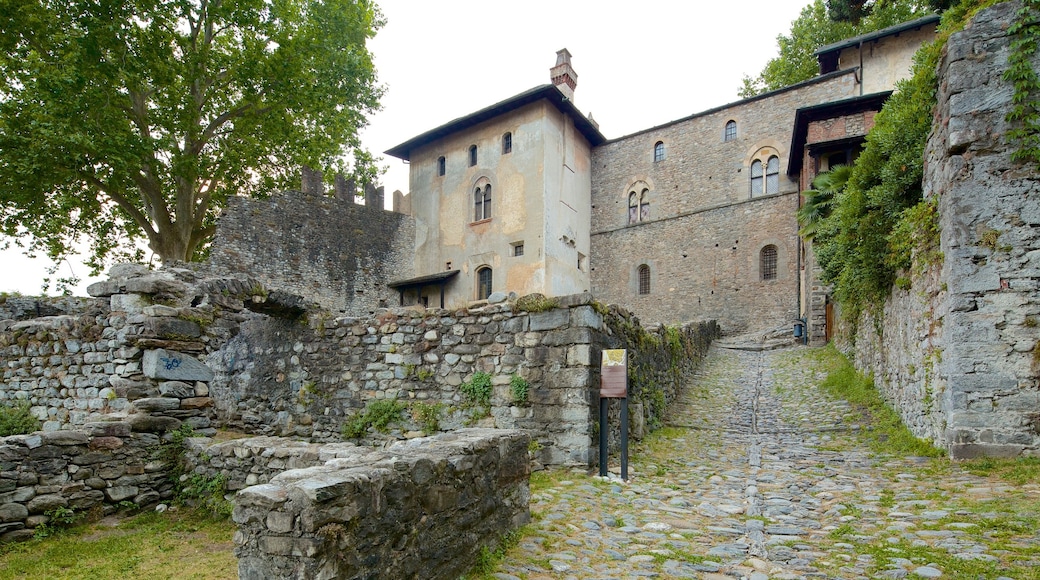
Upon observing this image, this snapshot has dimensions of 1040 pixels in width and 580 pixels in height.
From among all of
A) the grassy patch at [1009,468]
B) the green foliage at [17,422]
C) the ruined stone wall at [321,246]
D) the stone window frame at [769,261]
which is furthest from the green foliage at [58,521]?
the stone window frame at [769,261]

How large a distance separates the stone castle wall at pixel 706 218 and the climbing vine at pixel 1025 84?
1852 cm

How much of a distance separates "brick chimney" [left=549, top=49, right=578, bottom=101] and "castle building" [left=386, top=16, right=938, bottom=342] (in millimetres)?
72

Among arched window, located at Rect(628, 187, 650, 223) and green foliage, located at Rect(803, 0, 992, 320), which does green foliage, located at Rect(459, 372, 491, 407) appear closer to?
green foliage, located at Rect(803, 0, 992, 320)

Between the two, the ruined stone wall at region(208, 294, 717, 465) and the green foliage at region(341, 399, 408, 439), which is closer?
the ruined stone wall at region(208, 294, 717, 465)

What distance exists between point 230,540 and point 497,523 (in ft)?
8.95

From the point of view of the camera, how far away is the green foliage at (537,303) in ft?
24.6

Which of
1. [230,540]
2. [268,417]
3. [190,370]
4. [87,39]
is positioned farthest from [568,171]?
[230,540]

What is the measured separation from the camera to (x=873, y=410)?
32.8ft

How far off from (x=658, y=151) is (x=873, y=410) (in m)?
22.1

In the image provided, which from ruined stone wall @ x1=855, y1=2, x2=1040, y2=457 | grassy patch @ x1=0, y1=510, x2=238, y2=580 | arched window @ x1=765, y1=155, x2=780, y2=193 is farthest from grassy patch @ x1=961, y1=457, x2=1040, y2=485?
arched window @ x1=765, y1=155, x2=780, y2=193

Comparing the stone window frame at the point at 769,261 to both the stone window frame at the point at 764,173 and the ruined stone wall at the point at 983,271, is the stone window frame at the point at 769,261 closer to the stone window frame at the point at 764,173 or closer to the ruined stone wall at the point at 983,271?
the stone window frame at the point at 764,173

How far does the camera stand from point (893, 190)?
346 inches

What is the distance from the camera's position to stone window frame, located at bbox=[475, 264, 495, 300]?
2798 centimetres

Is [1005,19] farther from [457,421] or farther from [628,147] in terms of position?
[628,147]
